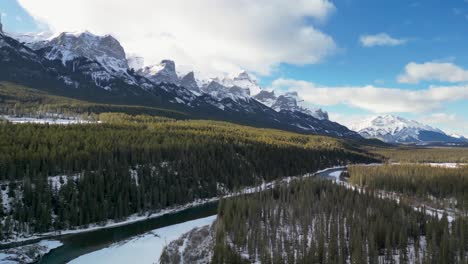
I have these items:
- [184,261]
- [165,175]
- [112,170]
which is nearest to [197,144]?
[165,175]

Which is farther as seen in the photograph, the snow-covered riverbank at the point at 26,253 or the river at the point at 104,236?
the river at the point at 104,236

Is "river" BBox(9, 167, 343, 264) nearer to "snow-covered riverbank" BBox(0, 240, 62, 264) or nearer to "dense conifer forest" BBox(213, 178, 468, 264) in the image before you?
"snow-covered riverbank" BBox(0, 240, 62, 264)

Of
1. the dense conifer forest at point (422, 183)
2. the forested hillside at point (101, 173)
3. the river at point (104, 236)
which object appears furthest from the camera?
the dense conifer forest at point (422, 183)

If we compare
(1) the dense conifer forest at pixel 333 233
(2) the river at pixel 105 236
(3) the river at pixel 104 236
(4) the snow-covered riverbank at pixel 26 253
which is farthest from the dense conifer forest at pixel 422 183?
(4) the snow-covered riverbank at pixel 26 253

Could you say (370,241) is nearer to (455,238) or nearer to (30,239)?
(455,238)

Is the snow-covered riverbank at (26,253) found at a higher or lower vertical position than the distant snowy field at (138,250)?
lower

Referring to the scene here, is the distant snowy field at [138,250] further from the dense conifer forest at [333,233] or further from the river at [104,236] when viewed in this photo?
the dense conifer forest at [333,233]

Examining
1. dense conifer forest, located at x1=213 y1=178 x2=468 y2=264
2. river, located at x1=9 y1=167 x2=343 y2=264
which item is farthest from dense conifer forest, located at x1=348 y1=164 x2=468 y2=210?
river, located at x1=9 y1=167 x2=343 y2=264
